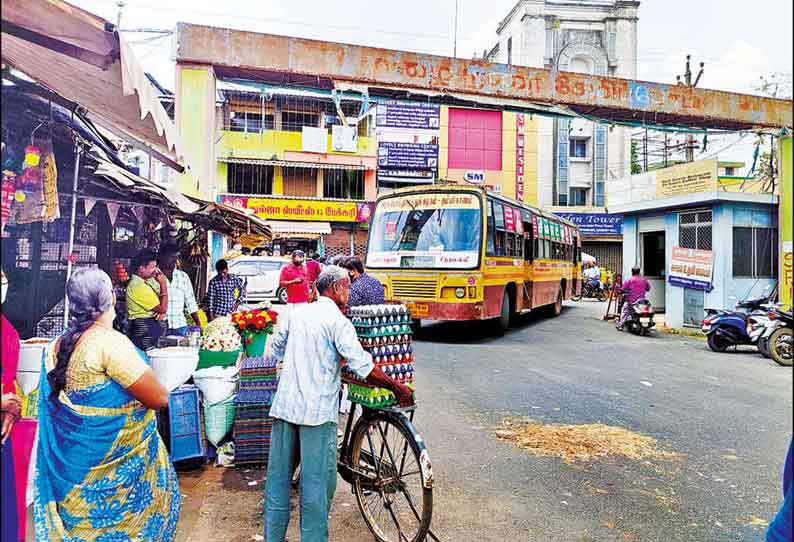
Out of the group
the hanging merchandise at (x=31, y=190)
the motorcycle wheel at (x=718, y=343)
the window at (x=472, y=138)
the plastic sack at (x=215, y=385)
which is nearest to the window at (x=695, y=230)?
the motorcycle wheel at (x=718, y=343)

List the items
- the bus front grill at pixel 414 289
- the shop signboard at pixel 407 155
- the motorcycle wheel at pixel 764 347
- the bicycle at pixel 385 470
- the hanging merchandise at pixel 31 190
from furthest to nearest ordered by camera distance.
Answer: the shop signboard at pixel 407 155
the bus front grill at pixel 414 289
the motorcycle wheel at pixel 764 347
the hanging merchandise at pixel 31 190
the bicycle at pixel 385 470

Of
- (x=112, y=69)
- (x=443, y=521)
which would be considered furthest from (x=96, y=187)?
(x=443, y=521)

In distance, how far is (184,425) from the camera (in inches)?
172

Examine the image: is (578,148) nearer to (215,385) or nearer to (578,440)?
(578,440)

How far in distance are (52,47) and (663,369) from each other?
889cm

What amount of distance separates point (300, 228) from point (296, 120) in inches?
224

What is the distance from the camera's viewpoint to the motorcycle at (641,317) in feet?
43.3

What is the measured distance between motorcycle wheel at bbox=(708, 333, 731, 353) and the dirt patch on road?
676cm

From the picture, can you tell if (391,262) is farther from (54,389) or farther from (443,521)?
(54,389)

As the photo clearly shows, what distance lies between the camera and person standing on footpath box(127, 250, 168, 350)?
21.3 ft

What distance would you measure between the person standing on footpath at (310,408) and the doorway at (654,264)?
15788 millimetres

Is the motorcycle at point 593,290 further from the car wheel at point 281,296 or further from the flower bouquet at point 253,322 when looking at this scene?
the flower bouquet at point 253,322

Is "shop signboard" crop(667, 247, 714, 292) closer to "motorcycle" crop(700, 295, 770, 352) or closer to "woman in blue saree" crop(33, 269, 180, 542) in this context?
"motorcycle" crop(700, 295, 770, 352)

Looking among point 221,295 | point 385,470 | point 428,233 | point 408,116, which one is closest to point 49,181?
point 385,470
